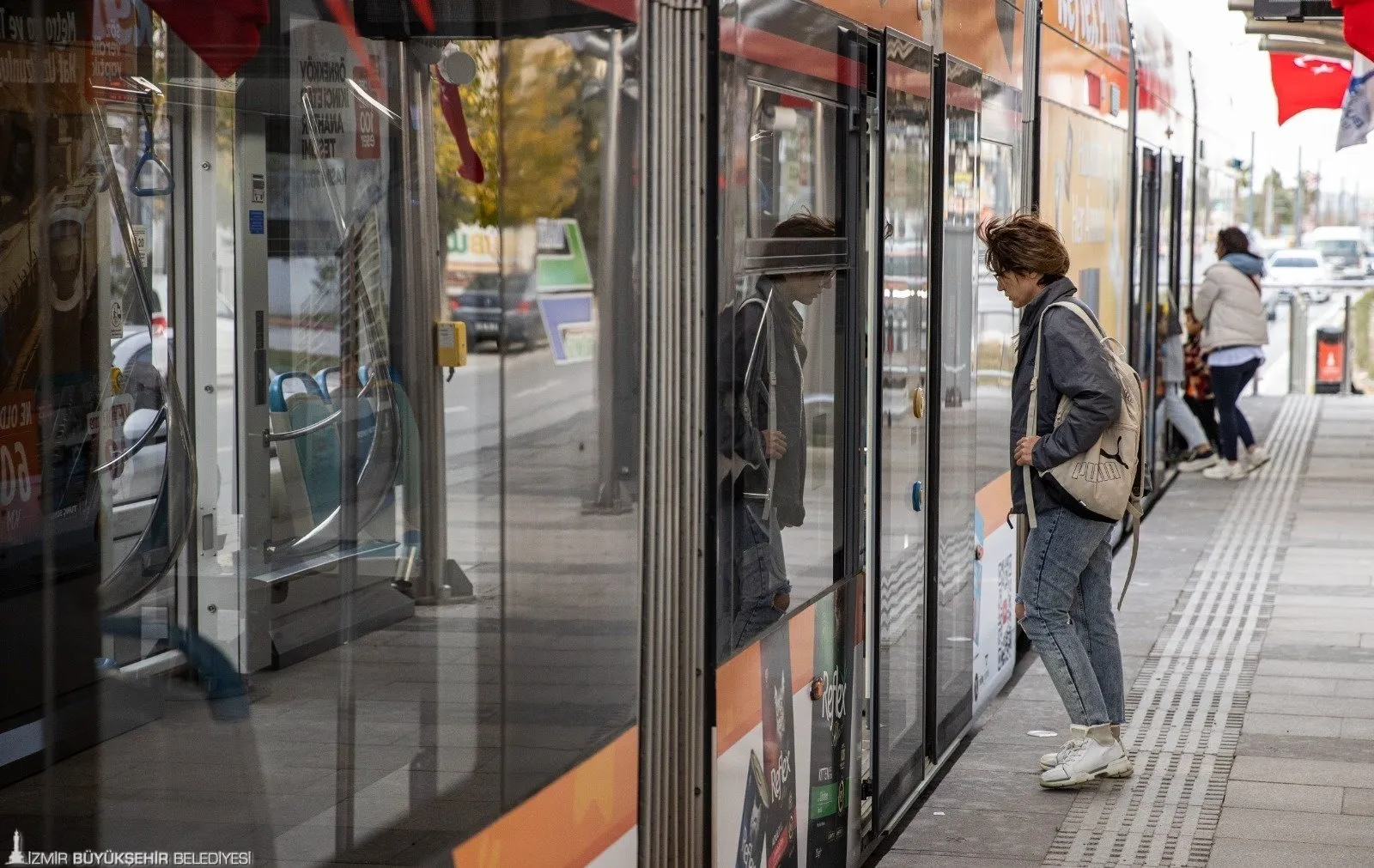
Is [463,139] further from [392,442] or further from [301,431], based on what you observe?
[301,431]

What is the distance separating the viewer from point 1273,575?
27.9ft

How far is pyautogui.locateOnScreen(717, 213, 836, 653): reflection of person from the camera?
122 inches

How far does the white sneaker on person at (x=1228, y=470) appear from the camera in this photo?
11836mm

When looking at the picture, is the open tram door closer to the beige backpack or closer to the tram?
the tram

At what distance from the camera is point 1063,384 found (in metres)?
4.60

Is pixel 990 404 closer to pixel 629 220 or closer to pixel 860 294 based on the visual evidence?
pixel 860 294

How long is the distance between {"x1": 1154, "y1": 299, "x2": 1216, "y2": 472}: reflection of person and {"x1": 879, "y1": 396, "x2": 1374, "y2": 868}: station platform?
65.3 inches

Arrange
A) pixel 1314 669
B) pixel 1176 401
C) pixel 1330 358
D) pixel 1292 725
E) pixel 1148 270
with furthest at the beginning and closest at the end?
pixel 1330 358
pixel 1176 401
pixel 1148 270
pixel 1314 669
pixel 1292 725

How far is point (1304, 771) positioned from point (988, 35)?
240cm

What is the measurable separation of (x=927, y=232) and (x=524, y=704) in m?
2.47

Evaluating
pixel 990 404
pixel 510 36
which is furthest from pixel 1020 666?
pixel 510 36

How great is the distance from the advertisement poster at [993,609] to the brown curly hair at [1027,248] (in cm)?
94

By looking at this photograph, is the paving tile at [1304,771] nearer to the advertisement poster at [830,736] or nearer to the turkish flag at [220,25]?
the advertisement poster at [830,736]

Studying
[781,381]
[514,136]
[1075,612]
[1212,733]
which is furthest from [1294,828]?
[514,136]
